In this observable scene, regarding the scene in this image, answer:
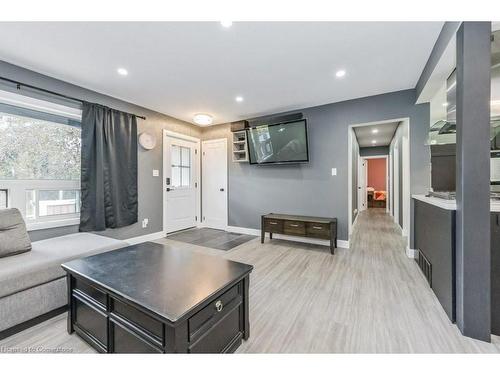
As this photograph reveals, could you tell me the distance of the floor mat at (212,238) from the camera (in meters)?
3.73

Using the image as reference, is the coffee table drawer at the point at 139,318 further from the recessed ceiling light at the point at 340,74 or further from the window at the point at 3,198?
the recessed ceiling light at the point at 340,74

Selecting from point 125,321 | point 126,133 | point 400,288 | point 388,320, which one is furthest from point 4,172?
point 400,288

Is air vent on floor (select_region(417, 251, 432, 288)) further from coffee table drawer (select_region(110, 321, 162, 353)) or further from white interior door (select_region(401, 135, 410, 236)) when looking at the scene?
coffee table drawer (select_region(110, 321, 162, 353))

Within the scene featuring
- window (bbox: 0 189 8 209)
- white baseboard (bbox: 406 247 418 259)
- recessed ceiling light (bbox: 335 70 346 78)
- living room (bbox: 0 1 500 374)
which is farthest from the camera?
white baseboard (bbox: 406 247 418 259)

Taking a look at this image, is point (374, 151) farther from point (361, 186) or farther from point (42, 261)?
point (42, 261)

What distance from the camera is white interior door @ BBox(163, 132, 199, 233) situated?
4301 mm

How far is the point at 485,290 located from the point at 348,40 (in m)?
2.22

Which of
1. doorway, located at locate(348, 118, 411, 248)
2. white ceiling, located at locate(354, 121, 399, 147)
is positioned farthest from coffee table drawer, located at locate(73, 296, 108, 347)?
white ceiling, located at locate(354, 121, 399, 147)

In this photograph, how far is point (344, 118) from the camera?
11.7 ft

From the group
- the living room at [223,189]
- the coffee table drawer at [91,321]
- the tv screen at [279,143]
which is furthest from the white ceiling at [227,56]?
the coffee table drawer at [91,321]

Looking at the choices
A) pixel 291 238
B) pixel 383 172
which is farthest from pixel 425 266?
pixel 383 172

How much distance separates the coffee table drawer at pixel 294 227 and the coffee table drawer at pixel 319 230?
0.26 feet

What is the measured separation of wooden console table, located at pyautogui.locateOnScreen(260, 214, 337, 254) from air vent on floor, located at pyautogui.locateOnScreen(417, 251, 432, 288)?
1014mm

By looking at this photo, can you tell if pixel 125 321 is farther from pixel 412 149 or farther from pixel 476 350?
pixel 412 149
